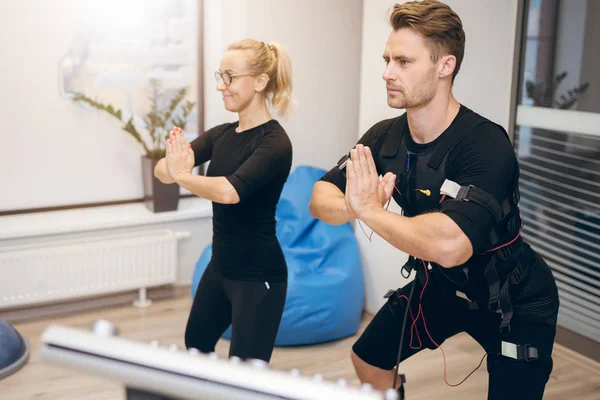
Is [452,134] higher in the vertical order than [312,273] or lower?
higher

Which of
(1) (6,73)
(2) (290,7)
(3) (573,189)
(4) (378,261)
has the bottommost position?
(4) (378,261)

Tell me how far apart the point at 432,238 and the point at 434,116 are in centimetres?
38

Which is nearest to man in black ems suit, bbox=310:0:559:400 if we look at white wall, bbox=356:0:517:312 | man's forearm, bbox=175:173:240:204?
man's forearm, bbox=175:173:240:204

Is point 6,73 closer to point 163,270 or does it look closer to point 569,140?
point 163,270

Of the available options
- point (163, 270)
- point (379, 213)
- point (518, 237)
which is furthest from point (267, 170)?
point (163, 270)

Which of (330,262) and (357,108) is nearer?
(330,262)

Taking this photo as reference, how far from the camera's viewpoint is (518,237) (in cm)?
180

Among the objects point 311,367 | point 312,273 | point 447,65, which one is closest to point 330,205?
point 447,65

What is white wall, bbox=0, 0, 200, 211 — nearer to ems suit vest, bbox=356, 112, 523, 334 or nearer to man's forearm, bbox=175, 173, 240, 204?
man's forearm, bbox=175, 173, 240, 204

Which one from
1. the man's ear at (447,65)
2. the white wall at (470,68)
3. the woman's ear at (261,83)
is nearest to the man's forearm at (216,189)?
the woman's ear at (261,83)

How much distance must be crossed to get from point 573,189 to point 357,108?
144 centimetres

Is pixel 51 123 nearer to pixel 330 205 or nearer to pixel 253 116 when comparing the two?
pixel 253 116

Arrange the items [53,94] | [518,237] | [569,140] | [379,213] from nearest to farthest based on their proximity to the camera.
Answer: [379,213]
[518,237]
[569,140]
[53,94]

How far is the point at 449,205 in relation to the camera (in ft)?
5.24
